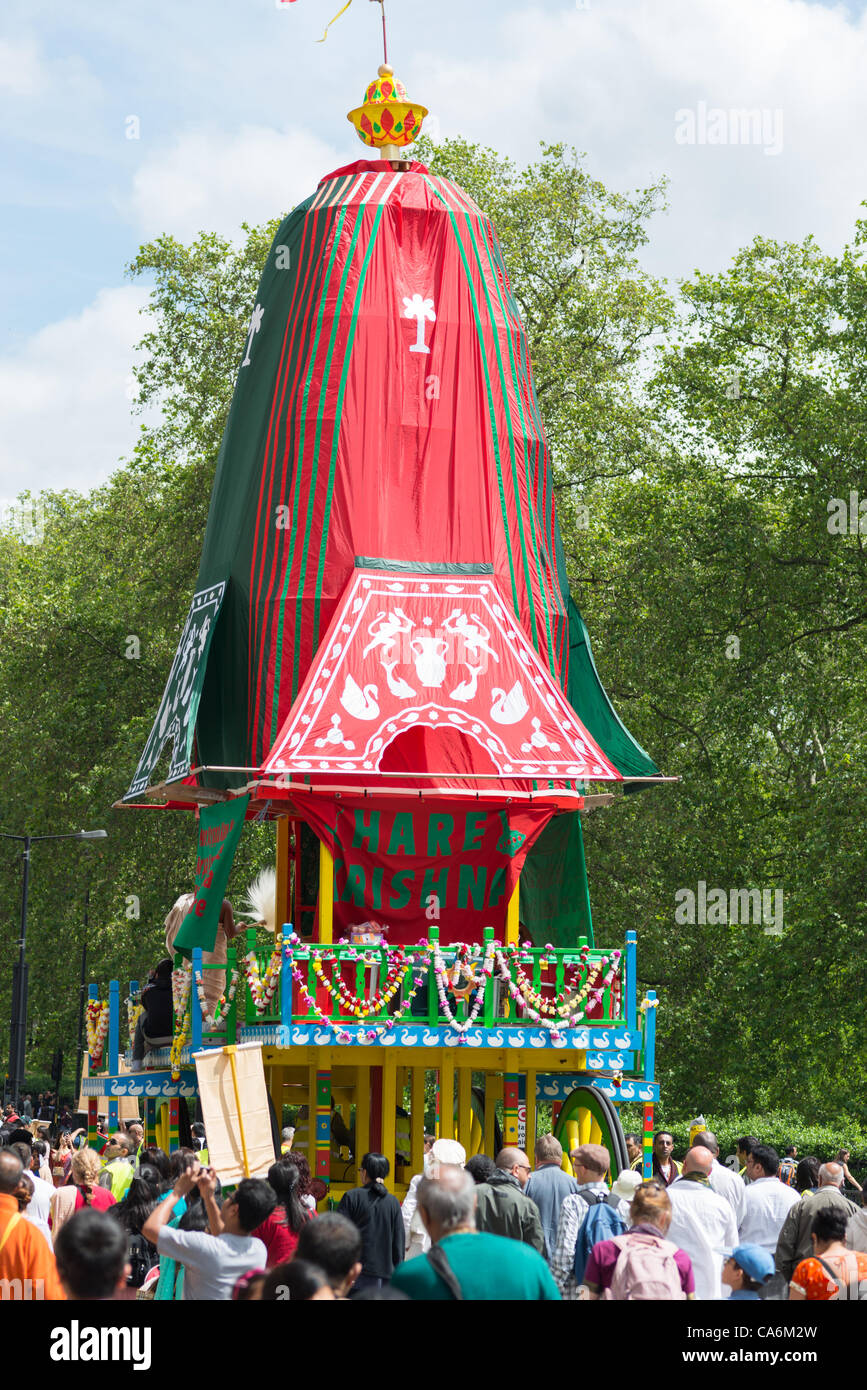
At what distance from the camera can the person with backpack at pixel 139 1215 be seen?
11.3 meters

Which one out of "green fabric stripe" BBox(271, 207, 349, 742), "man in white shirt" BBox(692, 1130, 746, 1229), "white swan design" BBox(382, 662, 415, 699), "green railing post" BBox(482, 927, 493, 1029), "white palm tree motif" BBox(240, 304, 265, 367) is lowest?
"man in white shirt" BBox(692, 1130, 746, 1229)

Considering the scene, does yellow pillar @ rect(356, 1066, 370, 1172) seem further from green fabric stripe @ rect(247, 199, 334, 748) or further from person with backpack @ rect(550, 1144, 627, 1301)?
person with backpack @ rect(550, 1144, 627, 1301)

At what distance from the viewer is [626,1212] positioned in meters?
10.8

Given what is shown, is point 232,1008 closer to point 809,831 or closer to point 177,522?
point 809,831

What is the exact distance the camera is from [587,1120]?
19.9 metres

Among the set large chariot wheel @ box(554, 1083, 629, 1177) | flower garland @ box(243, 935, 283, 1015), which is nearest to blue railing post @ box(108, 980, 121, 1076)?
flower garland @ box(243, 935, 283, 1015)

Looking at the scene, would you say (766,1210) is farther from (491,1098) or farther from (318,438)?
(318,438)

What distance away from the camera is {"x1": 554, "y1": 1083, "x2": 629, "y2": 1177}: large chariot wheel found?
1878cm

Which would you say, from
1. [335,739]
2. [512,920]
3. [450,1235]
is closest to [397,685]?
[335,739]

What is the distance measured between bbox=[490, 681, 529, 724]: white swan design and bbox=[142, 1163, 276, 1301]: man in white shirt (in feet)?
40.6

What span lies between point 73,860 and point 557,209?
1660 centimetres

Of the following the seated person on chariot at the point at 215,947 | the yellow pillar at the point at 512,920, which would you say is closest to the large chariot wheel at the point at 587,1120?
the yellow pillar at the point at 512,920

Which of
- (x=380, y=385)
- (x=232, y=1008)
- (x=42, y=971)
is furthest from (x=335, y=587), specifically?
(x=42, y=971)

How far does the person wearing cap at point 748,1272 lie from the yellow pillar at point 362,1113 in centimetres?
1286
